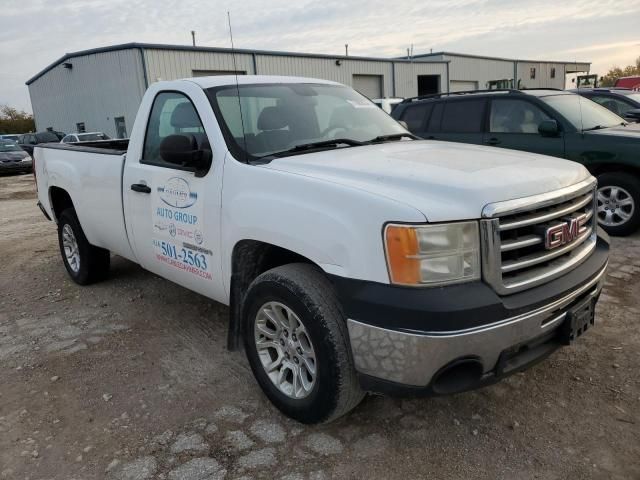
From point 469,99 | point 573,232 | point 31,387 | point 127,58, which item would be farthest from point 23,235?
point 127,58

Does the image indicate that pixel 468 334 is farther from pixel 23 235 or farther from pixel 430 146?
pixel 23 235

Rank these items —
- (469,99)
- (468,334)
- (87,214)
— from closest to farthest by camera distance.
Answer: (468,334), (87,214), (469,99)

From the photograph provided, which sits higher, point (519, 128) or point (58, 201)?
point (519, 128)

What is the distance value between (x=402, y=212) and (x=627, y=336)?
247cm

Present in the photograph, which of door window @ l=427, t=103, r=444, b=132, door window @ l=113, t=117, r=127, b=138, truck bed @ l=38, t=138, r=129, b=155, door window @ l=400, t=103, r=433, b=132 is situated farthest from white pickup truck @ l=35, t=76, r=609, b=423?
door window @ l=113, t=117, r=127, b=138

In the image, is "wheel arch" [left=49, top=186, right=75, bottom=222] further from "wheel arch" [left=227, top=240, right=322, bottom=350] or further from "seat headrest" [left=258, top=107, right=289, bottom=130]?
"wheel arch" [left=227, top=240, right=322, bottom=350]

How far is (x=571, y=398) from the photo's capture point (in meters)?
3.08

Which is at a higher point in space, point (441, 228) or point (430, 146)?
point (430, 146)

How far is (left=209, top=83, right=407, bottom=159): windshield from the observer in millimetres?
3389

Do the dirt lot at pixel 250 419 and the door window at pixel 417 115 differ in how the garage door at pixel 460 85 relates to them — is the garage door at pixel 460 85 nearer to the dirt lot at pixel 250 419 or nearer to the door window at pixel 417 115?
the door window at pixel 417 115

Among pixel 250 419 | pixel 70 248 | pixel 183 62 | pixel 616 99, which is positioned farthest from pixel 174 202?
pixel 183 62

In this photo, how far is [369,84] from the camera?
1315 inches

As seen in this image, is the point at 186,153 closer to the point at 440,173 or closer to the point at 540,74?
the point at 440,173

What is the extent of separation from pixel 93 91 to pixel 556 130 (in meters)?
25.6
